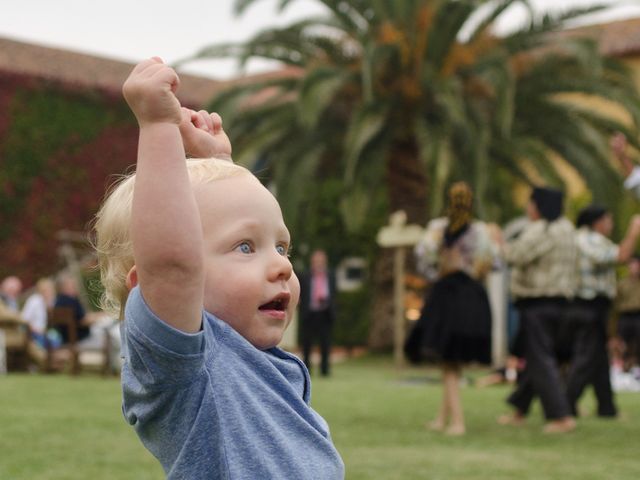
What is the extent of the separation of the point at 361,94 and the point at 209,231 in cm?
1760

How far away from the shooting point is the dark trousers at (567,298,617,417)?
30.9 ft

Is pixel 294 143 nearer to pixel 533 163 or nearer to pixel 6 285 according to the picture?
pixel 533 163

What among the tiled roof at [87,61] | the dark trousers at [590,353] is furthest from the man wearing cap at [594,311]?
the tiled roof at [87,61]

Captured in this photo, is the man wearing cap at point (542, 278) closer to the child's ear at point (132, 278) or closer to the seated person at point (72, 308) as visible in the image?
the child's ear at point (132, 278)

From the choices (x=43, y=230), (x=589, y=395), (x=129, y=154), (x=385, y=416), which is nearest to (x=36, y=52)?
(x=129, y=154)

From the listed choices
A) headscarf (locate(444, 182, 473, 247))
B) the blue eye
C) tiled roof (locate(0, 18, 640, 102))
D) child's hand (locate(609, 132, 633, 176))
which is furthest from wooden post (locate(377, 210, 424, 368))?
the blue eye

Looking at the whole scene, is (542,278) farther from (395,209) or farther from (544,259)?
(395,209)

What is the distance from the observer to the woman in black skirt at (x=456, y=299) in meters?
8.42

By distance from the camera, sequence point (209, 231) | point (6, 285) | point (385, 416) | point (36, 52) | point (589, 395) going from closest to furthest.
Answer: point (209, 231)
point (385, 416)
point (589, 395)
point (6, 285)
point (36, 52)

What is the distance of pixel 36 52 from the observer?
31531 mm

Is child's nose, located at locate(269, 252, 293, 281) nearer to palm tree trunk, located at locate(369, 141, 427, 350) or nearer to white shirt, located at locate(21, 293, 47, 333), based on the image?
white shirt, located at locate(21, 293, 47, 333)

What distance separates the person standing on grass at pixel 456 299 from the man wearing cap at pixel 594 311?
→ 117cm

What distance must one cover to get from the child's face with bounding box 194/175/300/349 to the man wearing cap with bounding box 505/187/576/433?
24.0ft

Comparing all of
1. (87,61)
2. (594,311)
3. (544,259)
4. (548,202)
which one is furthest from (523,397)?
(87,61)
